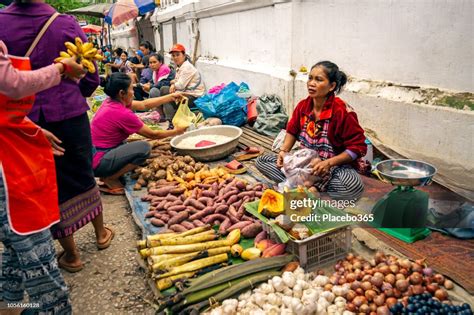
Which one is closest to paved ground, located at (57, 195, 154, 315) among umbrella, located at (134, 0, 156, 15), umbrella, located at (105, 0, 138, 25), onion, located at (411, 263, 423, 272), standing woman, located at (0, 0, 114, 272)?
standing woman, located at (0, 0, 114, 272)

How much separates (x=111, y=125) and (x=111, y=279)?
2096 millimetres

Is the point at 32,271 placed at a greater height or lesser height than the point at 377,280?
greater

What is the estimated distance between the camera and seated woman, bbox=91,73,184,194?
4410mm

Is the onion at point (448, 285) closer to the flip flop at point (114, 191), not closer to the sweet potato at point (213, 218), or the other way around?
the sweet potato at point (213, 218)

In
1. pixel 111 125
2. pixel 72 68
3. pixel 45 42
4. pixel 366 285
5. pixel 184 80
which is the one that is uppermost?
pixel 45 42

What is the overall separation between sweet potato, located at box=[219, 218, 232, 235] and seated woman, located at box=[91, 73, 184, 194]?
1817 millimetres

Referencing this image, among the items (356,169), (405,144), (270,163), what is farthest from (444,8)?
(270,163)

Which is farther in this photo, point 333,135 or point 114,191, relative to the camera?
point 114,191

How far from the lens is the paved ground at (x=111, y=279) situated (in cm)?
270

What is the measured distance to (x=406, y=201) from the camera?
9.66ft

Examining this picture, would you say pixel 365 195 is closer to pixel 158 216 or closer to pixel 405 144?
pixel 405 144

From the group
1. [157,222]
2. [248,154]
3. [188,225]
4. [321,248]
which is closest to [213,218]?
[188,225]

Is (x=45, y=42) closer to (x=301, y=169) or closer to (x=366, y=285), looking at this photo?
(x=301, y=169)

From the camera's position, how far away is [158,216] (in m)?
3.65
